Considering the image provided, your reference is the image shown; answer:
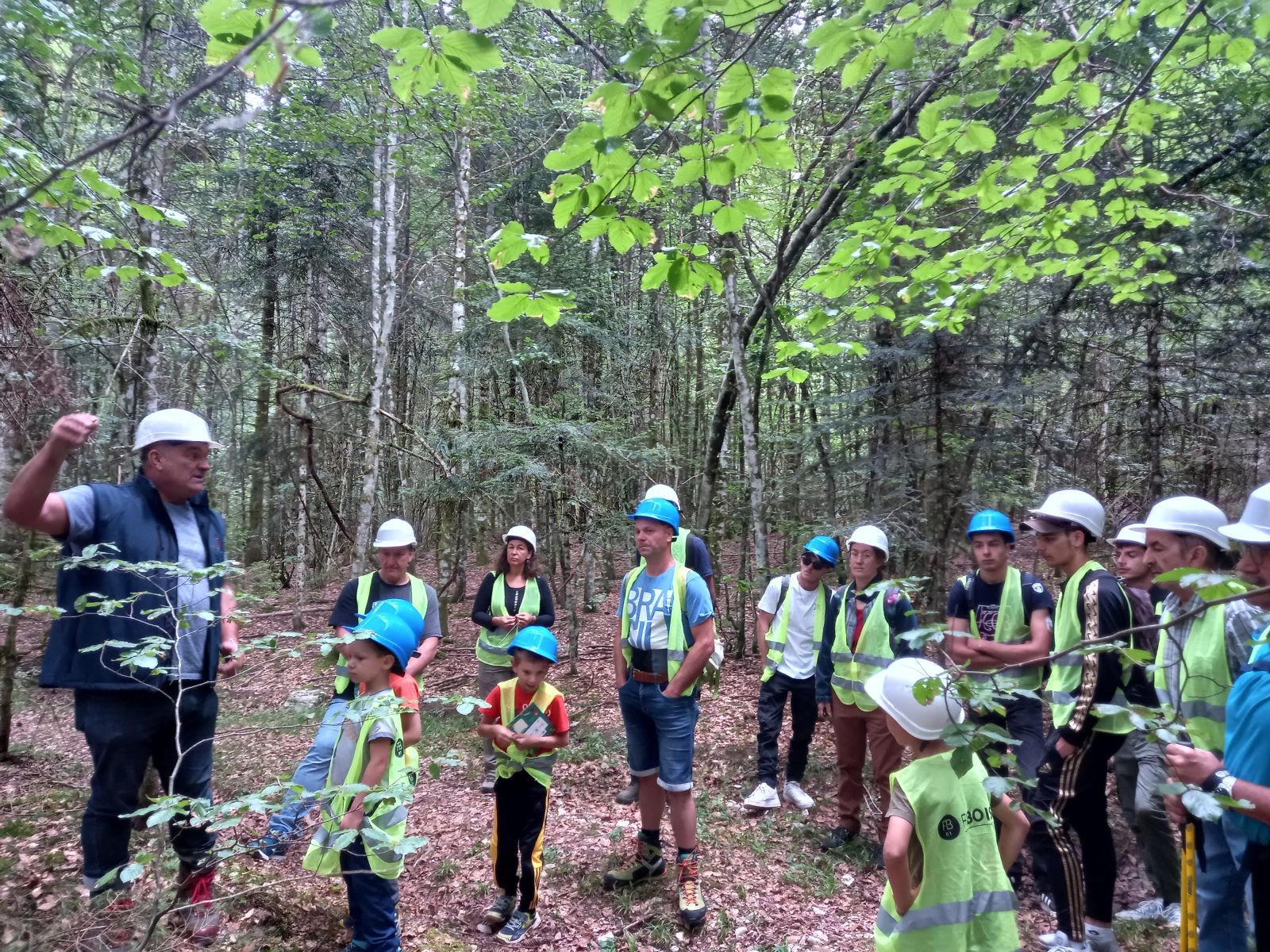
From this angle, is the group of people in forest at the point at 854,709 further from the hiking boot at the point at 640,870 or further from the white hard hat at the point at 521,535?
the white hard hat at the point at 521,535

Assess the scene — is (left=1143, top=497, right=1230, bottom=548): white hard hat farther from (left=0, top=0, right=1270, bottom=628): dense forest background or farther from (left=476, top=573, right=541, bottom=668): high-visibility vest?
(left=476, top=573, right=541, bottom=668): high-visibility vest

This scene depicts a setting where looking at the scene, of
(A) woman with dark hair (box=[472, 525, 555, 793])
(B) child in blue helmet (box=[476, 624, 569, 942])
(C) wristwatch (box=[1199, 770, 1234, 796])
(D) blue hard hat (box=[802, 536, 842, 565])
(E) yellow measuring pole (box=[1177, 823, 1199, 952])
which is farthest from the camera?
(A) woman with dark hair (box=[472, 525, 555, 793])

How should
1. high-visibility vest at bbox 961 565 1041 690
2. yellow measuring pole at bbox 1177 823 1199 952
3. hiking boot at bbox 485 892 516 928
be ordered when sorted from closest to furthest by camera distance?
yellow measuring pole at bbox 1177 823 1199 952 < hiking boot at bbox 485 892 516 928 < high-visibility vest at bbox 961 565 1041 690

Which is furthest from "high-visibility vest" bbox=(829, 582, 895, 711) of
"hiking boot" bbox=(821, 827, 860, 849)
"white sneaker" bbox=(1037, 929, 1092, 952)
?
"white sneaker" bbox=(1037, 929, 1092, 952)

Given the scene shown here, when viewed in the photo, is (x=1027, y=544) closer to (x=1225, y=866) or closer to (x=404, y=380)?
(x=1225, y=866)

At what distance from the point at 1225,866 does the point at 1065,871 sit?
107 cm

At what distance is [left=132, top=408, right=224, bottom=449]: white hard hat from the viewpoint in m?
3.13

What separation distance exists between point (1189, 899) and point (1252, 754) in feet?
3.32

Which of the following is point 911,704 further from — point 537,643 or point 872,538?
point 872,538

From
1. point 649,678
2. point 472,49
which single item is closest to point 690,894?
point 649,678

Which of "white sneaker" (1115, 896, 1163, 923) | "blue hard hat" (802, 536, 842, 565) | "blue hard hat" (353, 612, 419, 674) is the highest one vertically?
"blue hard hat" (802, 536, 842, 565)

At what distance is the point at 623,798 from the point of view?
5.44m

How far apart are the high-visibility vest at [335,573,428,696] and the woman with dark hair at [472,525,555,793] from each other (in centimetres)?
74

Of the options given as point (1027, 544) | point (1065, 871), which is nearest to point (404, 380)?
point (1027, 544)
